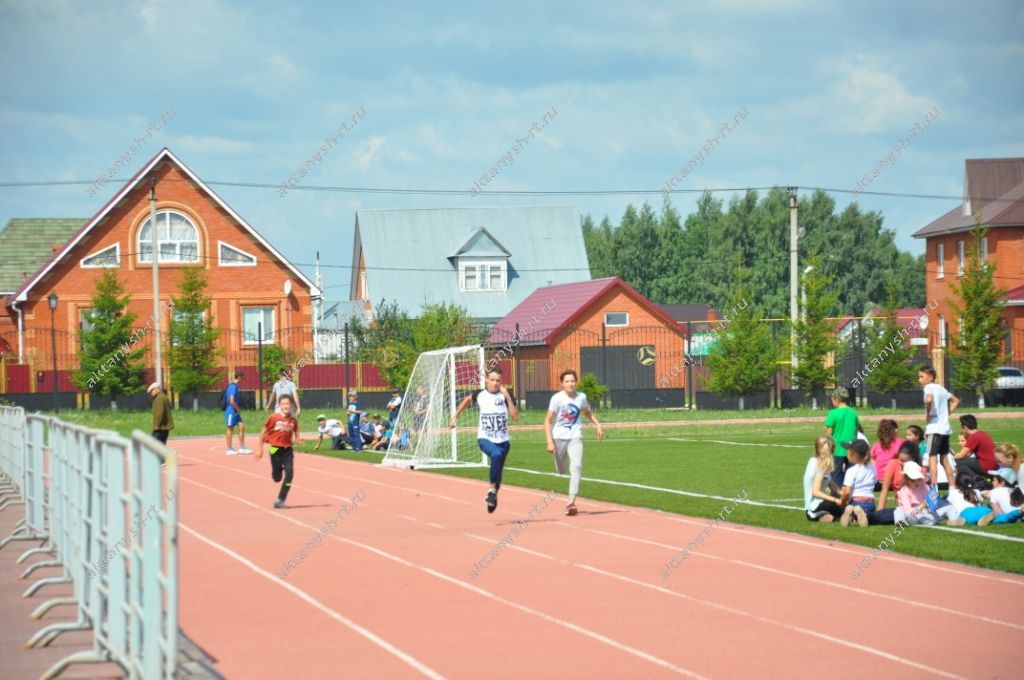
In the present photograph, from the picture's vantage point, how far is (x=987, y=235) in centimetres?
5978

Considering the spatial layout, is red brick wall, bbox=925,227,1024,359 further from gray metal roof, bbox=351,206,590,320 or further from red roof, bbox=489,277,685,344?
gray metal roof, bbox=351,206,590,320

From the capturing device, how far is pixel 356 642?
8852mm

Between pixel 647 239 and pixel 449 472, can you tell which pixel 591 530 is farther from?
pixel 647 239

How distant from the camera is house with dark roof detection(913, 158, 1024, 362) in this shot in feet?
193

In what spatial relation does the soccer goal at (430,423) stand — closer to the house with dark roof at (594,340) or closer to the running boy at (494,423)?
the running boy at (494,423)

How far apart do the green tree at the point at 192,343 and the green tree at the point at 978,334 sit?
2522 cm

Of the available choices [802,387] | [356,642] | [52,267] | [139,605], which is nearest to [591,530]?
[356,642]

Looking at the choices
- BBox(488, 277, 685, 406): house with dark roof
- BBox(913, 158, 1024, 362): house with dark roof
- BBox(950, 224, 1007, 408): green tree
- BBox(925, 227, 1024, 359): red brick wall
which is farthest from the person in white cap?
BBox(913, 158, 1024, 362): house with dark roof

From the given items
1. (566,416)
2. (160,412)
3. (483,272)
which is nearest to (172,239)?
(483,272)

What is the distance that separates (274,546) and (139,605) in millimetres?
7147

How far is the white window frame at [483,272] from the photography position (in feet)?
224

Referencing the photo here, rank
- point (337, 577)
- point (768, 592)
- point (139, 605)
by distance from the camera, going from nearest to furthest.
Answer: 1. point (139, 605)
2. point (768, 592)
3. point (337, 577)

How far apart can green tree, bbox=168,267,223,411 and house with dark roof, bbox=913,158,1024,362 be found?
1234 inches

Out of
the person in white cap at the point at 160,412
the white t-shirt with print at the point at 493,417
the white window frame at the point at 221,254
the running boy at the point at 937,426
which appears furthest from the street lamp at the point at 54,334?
the running boy at the point at 937,426
